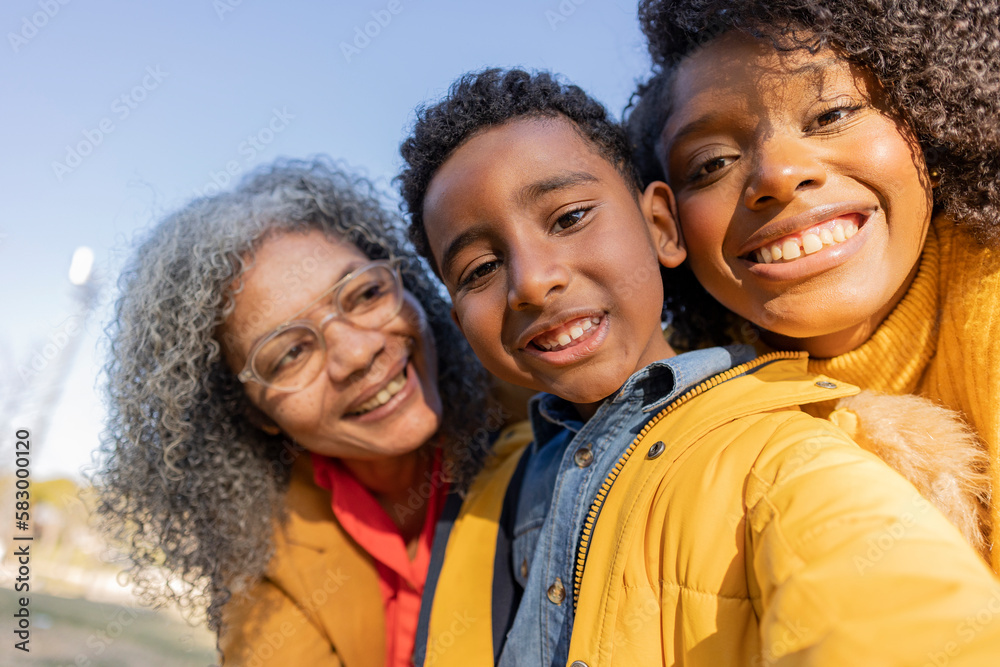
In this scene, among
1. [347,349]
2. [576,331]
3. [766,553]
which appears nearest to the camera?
[766,553]

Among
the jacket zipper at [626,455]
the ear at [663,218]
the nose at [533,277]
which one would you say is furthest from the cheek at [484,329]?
the ear at [663,218]

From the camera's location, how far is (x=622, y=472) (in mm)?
1764

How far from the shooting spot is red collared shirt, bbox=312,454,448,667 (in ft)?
8.71

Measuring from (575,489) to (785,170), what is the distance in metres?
1.06

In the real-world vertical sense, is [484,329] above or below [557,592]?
above

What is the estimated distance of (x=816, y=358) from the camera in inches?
82.2

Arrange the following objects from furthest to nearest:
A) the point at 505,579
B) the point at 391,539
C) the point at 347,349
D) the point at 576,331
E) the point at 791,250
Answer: the point at 391,539 → the point at 347,349 → the point at 505,579 → the point at 576,331 → the point at 791,250

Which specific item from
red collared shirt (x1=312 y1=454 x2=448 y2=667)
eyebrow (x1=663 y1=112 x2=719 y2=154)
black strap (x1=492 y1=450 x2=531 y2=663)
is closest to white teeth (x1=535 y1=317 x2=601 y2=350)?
eyebrow (x1=663 y1=112 x2=719 y2=154)

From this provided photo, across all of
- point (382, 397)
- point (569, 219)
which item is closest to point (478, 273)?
point (569, 219)

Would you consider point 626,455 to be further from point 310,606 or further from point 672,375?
point 310,606

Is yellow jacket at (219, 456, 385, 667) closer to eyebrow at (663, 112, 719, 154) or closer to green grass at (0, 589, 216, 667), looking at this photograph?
eyebrow at (663, 112, 719, 154)

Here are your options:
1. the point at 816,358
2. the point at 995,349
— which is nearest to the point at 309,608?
the point at 816,358

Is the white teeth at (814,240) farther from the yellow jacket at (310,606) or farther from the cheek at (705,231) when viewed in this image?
the yellow jacket at (310,606)

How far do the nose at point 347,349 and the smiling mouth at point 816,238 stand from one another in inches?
59.3
